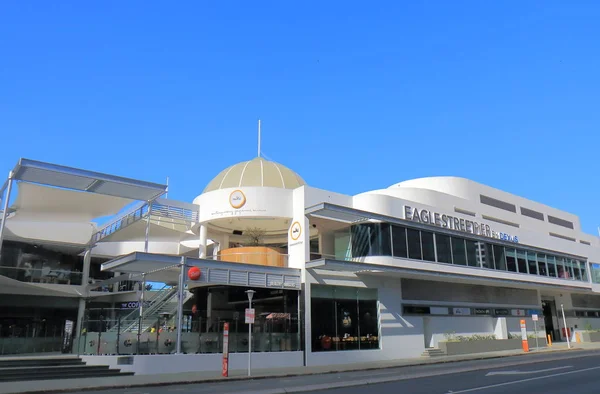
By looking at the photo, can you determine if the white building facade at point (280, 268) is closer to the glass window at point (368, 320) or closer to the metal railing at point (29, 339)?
the glass window at point (368, 320)

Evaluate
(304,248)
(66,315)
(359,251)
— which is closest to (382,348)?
(359,251)

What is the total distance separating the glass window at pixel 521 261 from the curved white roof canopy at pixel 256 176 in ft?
58.9

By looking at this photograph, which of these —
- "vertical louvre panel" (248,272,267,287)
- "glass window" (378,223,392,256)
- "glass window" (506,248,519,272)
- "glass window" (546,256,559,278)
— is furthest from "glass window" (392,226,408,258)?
"glass window" (546,256,559,278)

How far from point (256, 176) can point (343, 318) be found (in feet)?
30.7

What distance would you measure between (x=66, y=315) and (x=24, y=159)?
68.8 feet

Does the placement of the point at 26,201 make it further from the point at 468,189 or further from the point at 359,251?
the point at 468,189

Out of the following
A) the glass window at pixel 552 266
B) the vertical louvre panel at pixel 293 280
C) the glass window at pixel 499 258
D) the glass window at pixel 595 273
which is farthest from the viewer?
the glass window at pixel 595 273

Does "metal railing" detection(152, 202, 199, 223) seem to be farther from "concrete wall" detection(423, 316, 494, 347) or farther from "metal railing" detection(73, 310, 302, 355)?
"concrete wall" detection(423, 316, 494, 347)

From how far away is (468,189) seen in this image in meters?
40.1

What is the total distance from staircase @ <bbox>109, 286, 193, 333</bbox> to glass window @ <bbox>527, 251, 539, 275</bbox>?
25.4 metres

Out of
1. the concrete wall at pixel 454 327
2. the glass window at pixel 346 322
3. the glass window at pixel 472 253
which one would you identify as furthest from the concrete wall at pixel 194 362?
the glass window at pixel 472 253

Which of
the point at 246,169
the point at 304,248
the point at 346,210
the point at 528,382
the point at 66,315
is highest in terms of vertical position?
the point at 246,169

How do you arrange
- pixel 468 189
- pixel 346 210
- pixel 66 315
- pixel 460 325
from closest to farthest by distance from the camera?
1. pixel 346 210
2. pixel 460 325
3. pixel 66 315
4. pixel 468 189

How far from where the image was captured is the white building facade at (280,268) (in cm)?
2205
